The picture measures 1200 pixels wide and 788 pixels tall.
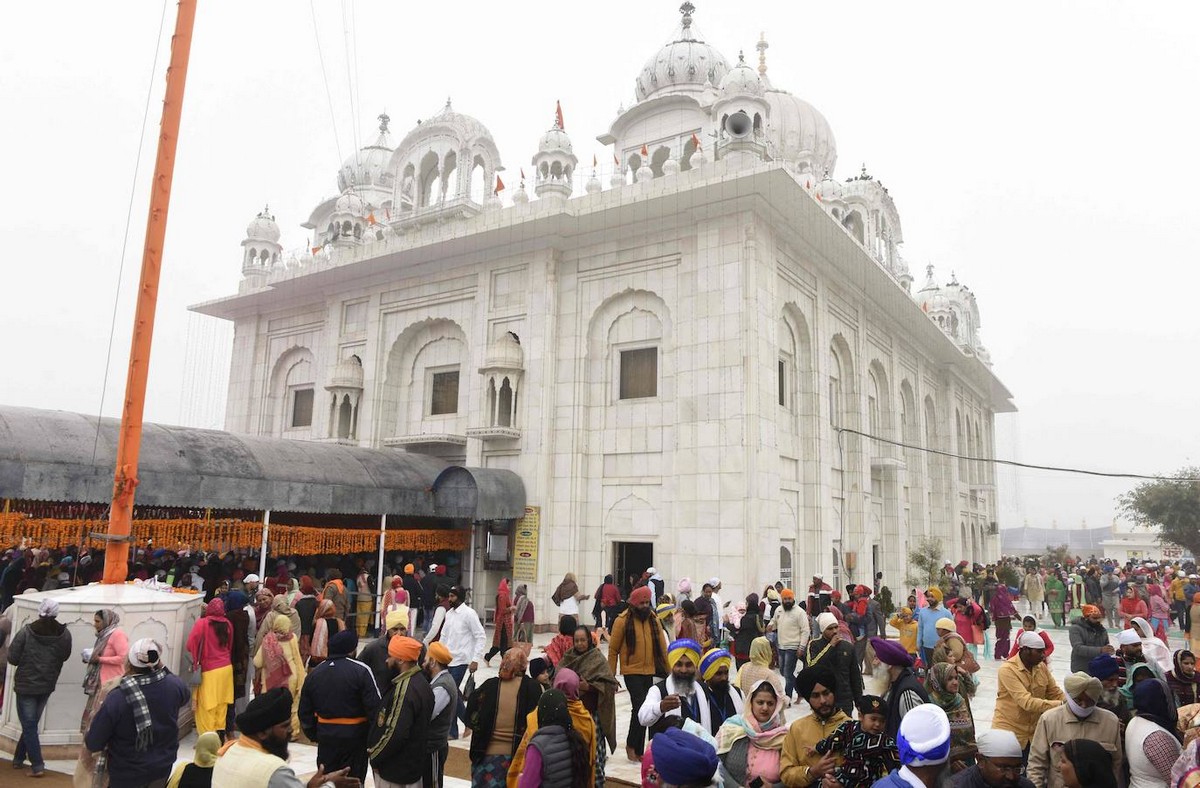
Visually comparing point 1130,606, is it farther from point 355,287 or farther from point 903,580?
point 355,287

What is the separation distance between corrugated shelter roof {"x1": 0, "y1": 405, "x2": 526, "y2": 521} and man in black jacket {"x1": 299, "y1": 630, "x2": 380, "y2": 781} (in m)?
10.4

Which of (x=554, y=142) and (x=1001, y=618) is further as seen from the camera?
(x=554, y=142)

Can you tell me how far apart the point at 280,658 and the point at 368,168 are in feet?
101

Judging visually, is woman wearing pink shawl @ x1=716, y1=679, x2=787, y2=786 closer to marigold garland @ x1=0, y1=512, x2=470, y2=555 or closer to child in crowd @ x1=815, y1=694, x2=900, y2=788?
child in crowd @ x1=815, y1=694, x2=900, y2=788

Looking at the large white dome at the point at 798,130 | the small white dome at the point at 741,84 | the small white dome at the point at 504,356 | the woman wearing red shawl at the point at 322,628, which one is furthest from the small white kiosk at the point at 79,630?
the large white dome at the point at 798,130

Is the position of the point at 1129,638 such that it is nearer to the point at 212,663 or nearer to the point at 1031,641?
the point at 1031,641

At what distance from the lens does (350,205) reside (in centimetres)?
2562

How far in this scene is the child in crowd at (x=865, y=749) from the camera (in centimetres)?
407

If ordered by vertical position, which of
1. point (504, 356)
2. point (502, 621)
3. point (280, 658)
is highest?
point (504, 356)

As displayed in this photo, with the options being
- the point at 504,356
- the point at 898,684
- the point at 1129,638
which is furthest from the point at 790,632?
the point at 504,356

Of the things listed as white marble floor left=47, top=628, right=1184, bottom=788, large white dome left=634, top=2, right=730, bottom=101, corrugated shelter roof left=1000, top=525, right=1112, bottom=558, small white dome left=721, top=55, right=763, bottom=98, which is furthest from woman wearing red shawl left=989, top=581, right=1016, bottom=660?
corrugated shelter roof left=1000, top=525, right=1112, bottom=558

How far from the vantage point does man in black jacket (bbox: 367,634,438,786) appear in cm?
516

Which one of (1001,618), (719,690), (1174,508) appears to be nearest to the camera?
(719,690)

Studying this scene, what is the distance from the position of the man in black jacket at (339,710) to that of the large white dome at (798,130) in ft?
86.0
